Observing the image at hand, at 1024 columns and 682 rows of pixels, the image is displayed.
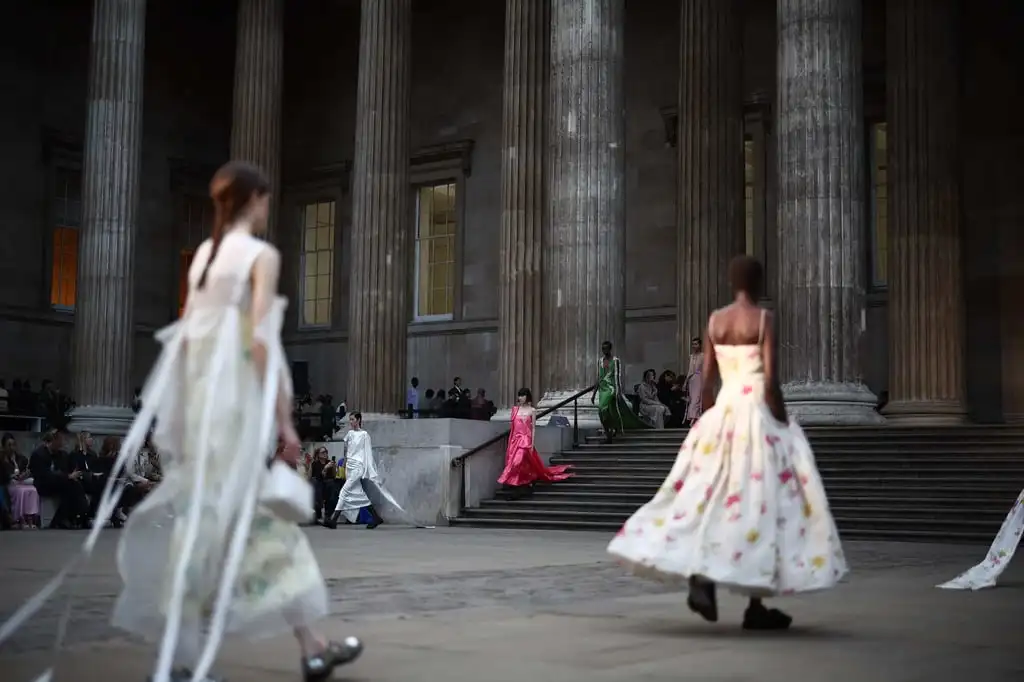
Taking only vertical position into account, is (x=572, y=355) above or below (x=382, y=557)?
above

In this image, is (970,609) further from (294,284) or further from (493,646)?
(294,284)

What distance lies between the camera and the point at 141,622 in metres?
4.98

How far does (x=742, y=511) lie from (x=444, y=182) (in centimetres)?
2934

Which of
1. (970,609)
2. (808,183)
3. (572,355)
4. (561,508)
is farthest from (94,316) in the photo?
(970,609)

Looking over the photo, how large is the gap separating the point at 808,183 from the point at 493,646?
14.8m

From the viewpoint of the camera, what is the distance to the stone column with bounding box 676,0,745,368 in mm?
25516

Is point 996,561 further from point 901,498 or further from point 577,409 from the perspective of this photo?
point 577,409

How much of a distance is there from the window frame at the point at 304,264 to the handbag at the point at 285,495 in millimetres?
31746

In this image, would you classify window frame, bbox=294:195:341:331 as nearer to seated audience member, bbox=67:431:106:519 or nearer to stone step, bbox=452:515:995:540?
seated audience member, bbox=67:431:106:519

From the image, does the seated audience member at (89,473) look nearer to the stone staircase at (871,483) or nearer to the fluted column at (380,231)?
the stone staircase at (871,483)

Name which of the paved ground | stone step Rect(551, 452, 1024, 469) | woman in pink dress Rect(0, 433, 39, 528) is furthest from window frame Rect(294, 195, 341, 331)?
the paved ground

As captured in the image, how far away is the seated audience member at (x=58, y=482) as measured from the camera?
1972 centimetres

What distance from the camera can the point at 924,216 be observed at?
24.0 m

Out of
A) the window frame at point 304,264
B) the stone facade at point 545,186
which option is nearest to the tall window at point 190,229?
the stone facade at point 545,186
